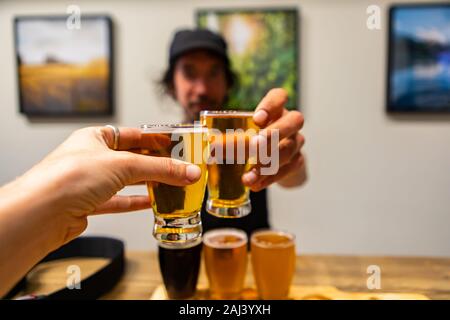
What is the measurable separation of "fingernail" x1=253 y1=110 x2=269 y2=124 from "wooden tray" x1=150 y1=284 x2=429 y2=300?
381 mm

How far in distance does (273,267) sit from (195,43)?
3.61 ft

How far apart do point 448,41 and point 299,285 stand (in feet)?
5.93

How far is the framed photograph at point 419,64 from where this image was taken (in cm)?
198

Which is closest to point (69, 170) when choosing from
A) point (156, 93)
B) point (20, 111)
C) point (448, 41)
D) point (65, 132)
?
point (156, 93)

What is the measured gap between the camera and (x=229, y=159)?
665 mm

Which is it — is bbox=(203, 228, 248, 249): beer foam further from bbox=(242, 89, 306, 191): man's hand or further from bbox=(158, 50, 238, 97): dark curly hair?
bbox=(158, 50, 238, 97): dark curly hair

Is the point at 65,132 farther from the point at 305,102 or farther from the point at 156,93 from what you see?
the point at 305,102

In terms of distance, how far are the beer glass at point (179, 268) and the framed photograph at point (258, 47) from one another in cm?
133

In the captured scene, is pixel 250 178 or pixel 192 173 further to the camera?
pixel 250 178

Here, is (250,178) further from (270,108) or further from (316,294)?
(316,294)

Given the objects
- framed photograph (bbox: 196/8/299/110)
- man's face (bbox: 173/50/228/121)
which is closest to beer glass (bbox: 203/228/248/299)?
man's face (bbox: 173/50/228/121)

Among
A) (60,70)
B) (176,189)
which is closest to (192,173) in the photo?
(176,189)

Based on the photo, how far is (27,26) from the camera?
2.12 metres

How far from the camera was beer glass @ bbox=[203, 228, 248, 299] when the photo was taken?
78 cm
